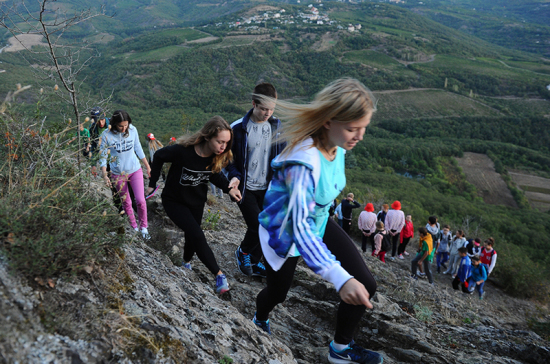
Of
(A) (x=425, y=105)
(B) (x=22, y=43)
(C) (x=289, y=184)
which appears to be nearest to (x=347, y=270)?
(C) (x=289, y=184)

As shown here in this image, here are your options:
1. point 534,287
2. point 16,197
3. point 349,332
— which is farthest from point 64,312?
point 534,287

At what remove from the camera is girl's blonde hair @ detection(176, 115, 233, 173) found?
9.86ft

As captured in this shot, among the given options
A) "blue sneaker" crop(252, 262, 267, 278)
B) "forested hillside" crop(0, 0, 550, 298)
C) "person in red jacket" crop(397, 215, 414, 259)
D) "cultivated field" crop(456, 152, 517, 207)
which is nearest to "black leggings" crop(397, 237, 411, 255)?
"person in red jacket" crop(397, 215, 414, 259)

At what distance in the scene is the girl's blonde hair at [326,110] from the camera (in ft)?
5.98

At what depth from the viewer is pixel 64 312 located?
5.32 feet

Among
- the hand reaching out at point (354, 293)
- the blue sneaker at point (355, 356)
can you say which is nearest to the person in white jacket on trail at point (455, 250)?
the blue sneaker at point (355, 356)

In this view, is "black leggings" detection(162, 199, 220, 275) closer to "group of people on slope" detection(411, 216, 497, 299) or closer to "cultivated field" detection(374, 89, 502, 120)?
"group of people on slope" detection(411, 216, 497, 299)

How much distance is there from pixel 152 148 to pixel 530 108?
3516 inches

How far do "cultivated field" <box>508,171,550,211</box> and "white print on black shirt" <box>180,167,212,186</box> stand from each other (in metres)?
52.0

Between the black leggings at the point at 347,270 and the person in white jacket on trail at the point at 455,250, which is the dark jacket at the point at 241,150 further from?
the person in white jacket on trail at the point at 455,250

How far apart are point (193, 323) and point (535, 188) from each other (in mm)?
60183

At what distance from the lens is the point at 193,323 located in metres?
2.15

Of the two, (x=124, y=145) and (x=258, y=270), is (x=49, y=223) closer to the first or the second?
(x=258, y=270)

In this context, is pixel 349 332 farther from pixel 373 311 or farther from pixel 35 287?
pixel 35 287
